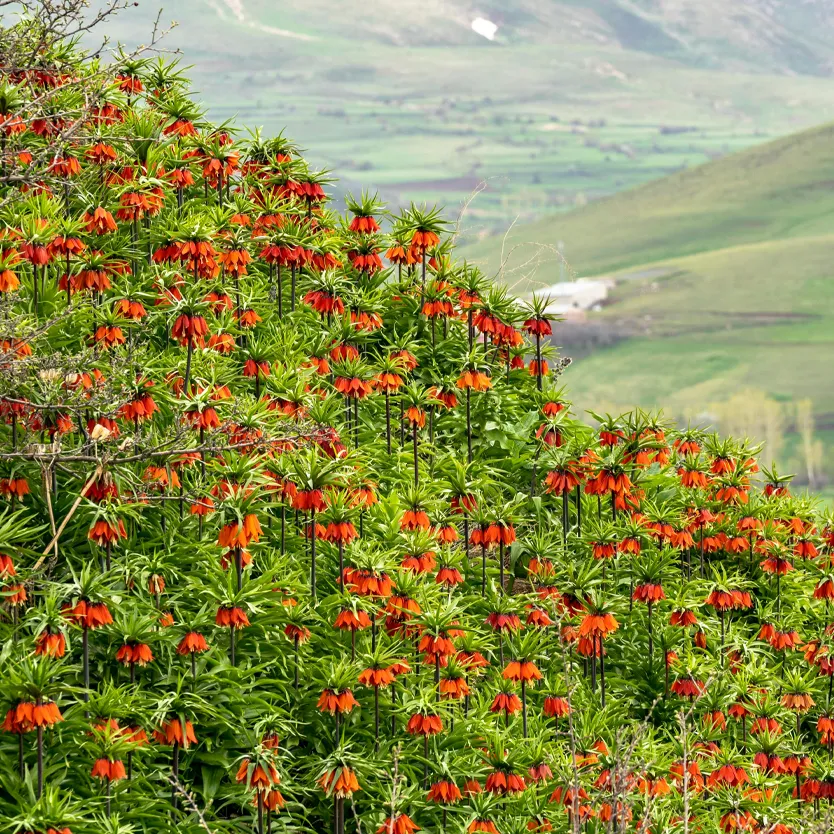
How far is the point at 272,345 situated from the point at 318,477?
254 cm

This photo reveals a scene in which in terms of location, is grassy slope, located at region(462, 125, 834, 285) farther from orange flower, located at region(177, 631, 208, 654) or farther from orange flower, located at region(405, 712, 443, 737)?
orange flower, located at region(177, 631, 208, 654)

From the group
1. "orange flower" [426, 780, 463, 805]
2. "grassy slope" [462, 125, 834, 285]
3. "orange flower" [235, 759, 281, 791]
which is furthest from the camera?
"grassy slope" [462, 125, 834, 285]

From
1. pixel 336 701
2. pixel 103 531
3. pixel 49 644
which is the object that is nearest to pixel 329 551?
pixel 336 701

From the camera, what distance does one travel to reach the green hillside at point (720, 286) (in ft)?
419

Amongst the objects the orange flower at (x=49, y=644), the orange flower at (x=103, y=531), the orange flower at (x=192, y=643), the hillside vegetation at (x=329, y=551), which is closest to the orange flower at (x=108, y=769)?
the hillside vegetation at (x=329, y=551)

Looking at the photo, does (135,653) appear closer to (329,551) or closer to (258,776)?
(258,776)

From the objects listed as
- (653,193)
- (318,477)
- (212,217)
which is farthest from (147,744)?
(653,193)

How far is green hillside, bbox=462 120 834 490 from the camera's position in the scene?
128m

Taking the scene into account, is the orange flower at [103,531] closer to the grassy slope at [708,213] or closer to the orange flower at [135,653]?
the orange flower at [135,653]

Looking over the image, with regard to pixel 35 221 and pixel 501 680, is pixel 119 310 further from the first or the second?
pixel 501 680

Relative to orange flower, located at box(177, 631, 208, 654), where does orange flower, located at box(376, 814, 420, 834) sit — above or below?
below

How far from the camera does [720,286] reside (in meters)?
158

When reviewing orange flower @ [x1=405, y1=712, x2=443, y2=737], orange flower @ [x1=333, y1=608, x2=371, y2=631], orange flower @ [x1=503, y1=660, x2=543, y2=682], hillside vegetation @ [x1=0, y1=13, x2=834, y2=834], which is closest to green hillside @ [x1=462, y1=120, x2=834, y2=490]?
hillside vegetation @ [x1=0, y1=13, x2=834, y2=834]

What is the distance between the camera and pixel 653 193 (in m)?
197
